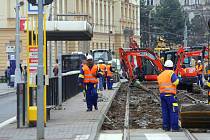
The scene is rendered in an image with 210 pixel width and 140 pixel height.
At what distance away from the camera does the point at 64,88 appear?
28328 millimetres

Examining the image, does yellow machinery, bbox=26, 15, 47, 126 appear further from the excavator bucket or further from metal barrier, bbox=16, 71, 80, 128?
the excavator bucket

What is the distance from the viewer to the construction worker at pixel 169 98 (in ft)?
53.1

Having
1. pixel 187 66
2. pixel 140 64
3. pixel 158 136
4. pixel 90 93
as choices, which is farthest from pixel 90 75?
pixel 140 64

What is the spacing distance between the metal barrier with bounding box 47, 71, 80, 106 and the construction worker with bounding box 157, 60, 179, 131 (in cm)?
642

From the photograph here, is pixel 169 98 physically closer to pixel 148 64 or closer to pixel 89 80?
pixel 89 80

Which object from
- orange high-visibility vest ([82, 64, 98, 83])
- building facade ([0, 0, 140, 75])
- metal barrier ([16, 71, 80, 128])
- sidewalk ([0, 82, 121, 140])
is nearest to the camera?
sidewalk ([0, 82, 121, 140])

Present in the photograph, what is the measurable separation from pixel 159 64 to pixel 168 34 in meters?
74.0

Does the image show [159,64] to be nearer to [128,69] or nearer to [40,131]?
[128,69]

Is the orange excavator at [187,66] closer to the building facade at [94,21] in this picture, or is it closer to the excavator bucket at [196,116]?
the building facade at [94,21]

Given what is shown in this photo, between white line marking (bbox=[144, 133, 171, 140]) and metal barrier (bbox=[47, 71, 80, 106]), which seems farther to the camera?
metal barrier (bbox=[47, 71, 80, 106])

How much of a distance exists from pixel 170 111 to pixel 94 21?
226 feet

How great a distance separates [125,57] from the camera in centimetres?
4916

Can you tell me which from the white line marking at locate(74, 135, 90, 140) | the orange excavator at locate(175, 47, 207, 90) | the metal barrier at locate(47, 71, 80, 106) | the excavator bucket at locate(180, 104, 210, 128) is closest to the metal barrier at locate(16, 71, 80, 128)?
the metal barrier at locate(47, 71, 80, 106)

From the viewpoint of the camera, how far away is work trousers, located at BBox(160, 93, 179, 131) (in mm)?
16156
